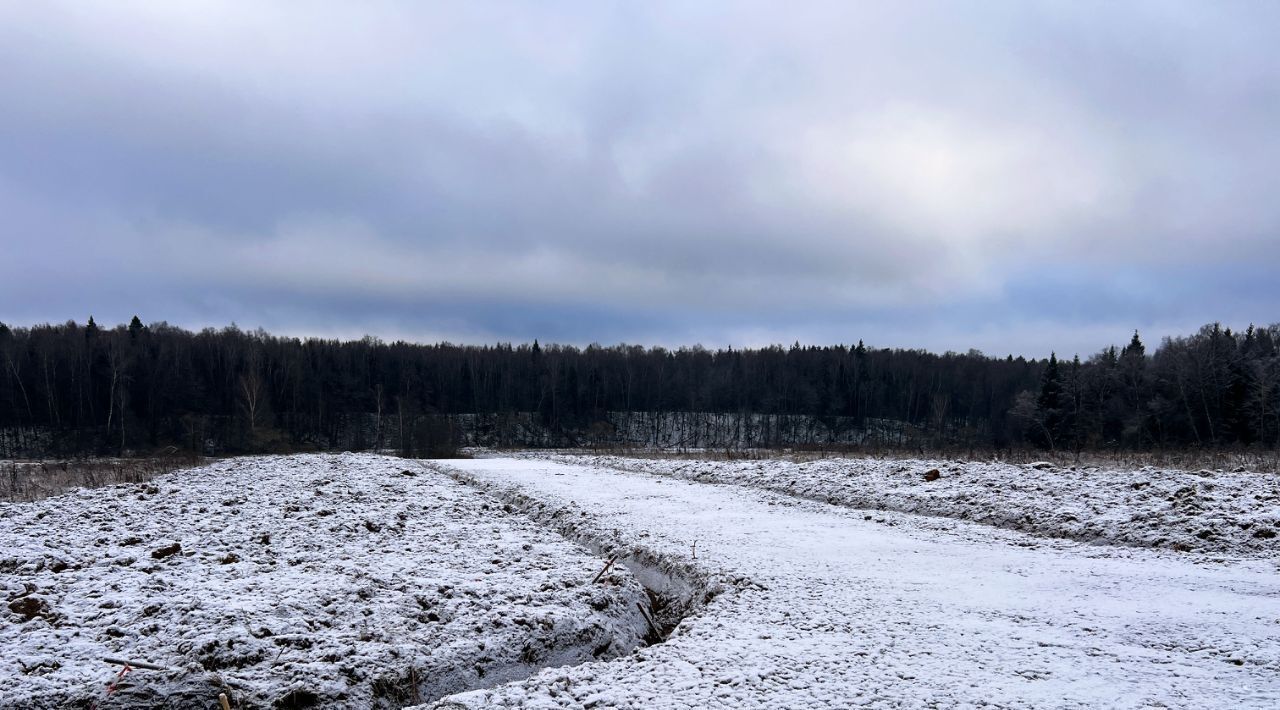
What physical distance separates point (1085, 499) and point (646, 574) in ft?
39.4

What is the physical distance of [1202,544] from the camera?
42.7ft

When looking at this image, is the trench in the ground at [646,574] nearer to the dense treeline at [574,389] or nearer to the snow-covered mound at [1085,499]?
the snow-covered mound at [1085,499]

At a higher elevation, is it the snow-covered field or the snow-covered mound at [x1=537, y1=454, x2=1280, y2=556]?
the snow-covered mound at [x1=537, y1=454, x2=1280, y2=556]

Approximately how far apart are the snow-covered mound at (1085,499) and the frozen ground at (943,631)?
1.12m

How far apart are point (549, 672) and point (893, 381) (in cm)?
13016

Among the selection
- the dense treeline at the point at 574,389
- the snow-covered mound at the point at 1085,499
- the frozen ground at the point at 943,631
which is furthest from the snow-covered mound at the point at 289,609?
the dense treeline at the point at 574,389

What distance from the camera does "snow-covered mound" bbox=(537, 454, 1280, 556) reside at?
13508mm

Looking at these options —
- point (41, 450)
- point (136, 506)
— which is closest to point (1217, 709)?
point (136, 506)

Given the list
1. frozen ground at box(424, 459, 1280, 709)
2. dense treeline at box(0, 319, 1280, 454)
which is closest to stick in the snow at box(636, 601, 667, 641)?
frozen ground at box(424, 459, 1280, 709)

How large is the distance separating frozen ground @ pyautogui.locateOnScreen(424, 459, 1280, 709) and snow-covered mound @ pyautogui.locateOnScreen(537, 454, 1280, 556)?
112cm

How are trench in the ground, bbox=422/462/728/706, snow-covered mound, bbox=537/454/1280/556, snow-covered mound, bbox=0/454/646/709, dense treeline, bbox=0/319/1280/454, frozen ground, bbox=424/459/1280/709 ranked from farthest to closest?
dense treeline, bbox=0/319/1280/454 < snow-covered mound, bbox=537/454/1280/556 < trench in the ground, bbox=422/462/728/706 < snow-covered mound, bbox=0/454/646/709 < frozen ground, bbox=424/459/1280/709

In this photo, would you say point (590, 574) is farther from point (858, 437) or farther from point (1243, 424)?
point (858, 437)

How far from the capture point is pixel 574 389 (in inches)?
4518

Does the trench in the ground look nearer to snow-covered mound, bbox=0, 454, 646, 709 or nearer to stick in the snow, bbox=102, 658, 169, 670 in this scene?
snow-covered mound, bbox=0, 454, 646, 709
